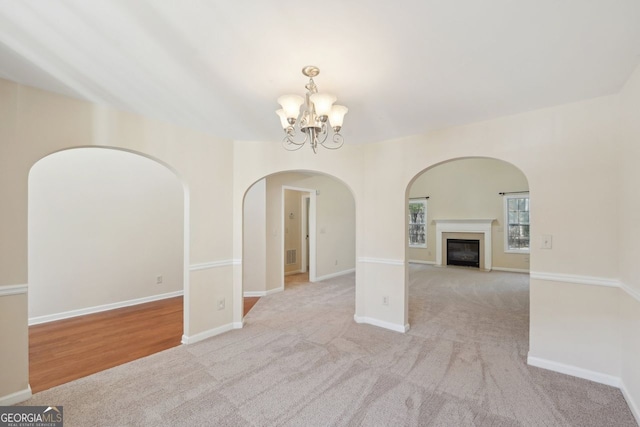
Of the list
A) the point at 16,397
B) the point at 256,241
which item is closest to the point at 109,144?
the point at 16,397

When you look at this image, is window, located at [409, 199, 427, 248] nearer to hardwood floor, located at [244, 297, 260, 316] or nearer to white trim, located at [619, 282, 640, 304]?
hardwood floor, located at [244, 297, 260, 316]

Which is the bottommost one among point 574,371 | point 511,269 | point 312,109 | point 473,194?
point 511,269

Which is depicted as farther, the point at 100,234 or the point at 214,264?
the point at 100,234

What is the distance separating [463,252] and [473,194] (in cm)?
175

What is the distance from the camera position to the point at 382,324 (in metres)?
3.51

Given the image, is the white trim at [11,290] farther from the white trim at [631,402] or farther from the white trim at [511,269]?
the white trim at [511,269]

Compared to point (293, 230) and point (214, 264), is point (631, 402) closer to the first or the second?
point (214, 264)

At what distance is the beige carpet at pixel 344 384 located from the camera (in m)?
1.89

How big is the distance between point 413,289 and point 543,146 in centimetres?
363

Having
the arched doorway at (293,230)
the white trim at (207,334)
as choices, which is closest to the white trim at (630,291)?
the arched doorway at (293,230)

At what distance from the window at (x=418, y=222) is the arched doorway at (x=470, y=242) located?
3cm

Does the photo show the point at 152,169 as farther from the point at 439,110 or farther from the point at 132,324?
the point at 439,110

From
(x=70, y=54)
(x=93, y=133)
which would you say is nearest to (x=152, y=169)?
(x=93, y=133)

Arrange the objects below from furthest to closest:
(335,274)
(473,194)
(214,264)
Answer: (473,194) < (335,274) < (214,264)
